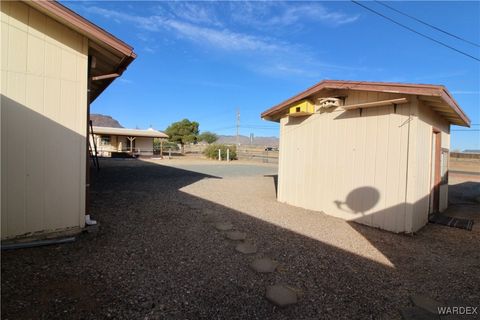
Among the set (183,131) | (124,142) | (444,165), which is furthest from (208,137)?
(444,165)

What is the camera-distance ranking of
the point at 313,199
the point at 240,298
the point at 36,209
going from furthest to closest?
the point at 313,199, the point at 36,209, the point at 240,298

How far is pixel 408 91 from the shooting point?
4.82m

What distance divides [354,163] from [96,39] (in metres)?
5.29

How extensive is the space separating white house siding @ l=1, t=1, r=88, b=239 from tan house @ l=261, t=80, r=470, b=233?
15.7ft

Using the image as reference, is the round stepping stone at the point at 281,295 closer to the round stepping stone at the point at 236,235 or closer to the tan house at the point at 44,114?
the round stepping stone at the point at 236,235

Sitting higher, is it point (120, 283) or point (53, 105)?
point (53, 105)

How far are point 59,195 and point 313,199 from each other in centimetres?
527

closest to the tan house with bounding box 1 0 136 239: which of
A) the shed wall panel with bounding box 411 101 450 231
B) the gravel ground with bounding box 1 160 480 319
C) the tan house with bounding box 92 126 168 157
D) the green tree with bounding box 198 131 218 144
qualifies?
the gravel ground with bounding box 1 160 480 319

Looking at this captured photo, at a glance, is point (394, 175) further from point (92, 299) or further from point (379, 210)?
point (92, 299)

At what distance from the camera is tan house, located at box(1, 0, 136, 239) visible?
3.50 m

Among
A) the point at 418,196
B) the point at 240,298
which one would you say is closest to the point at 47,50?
the point at 240,298

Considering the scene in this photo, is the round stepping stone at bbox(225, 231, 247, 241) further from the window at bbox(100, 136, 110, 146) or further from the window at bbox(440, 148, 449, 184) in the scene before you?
the window at bbox(100, 136, 110, 146)

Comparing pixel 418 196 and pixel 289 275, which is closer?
pixel 289 275

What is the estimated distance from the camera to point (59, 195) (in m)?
3.89
